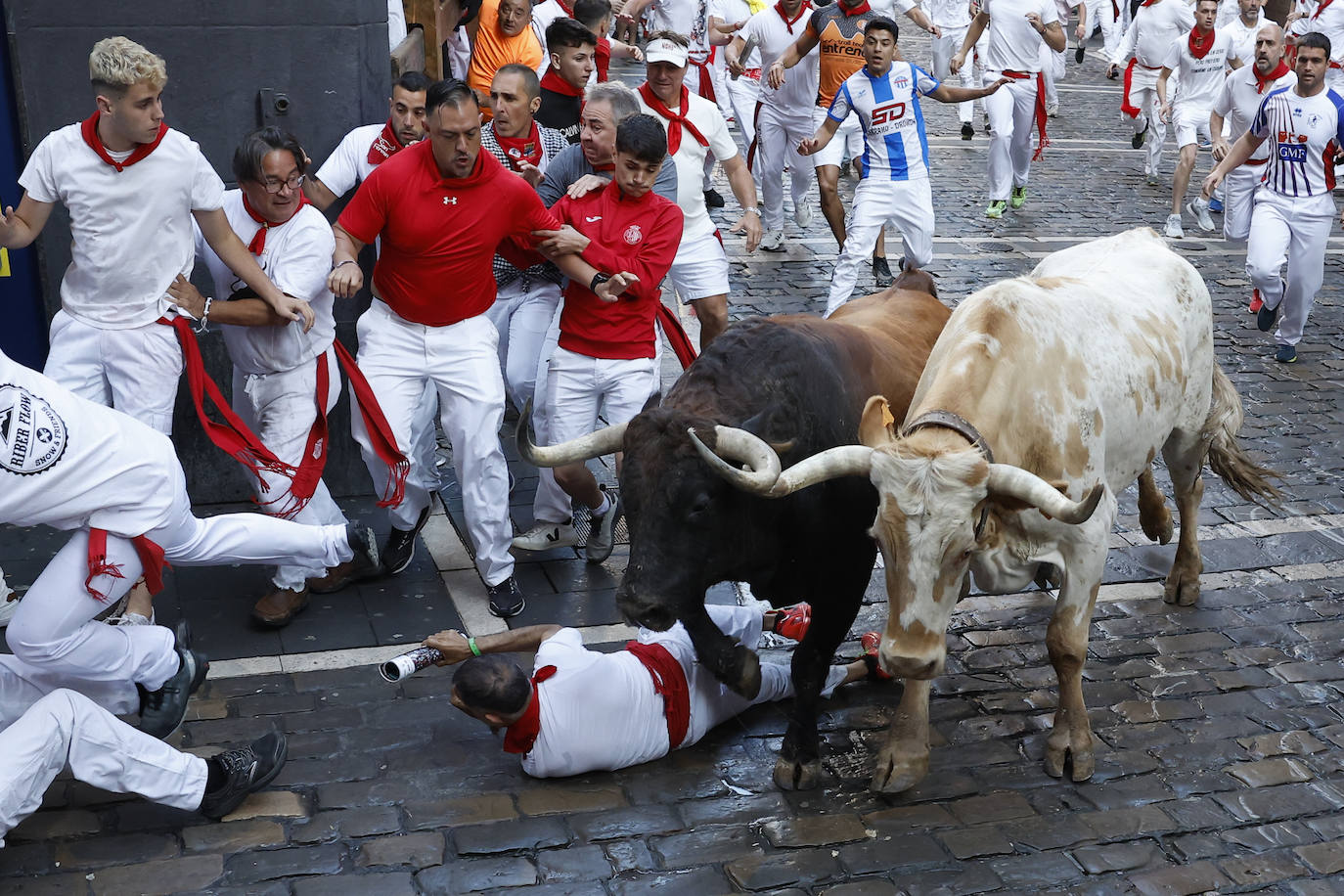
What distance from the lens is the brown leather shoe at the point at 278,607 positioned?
6.48 metres

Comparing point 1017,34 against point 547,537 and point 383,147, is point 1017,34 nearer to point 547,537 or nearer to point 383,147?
point 383,147

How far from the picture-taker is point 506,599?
6797mm

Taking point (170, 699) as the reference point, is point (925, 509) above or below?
above

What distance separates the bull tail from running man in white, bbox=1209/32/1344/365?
14.0 feet

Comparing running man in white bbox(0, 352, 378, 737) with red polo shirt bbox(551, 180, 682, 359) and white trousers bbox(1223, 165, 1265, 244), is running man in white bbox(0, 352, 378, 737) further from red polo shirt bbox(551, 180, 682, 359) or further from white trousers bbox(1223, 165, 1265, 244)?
white trousers bbox(1223, 165, 1265, 244)

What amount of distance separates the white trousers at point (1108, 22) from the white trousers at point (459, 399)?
1997cm

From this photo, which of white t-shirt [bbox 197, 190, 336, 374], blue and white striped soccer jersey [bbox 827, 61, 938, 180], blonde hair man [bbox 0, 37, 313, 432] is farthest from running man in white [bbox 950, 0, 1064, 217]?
blonde hair man [bbox 0, 37, 313, 432]

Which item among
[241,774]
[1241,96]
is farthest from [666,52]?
[1241,96]

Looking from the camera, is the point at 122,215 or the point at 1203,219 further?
the point at 1203,219

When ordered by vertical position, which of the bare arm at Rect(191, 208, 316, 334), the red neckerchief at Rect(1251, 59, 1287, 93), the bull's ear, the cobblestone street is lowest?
the cobblestone street

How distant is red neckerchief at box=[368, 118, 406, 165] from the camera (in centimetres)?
737

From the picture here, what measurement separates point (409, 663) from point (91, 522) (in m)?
1.24

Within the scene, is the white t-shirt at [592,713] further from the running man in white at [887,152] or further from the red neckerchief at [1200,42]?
the red neckerchief at [1200,42]

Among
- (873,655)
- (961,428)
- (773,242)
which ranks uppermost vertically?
(961,428)
